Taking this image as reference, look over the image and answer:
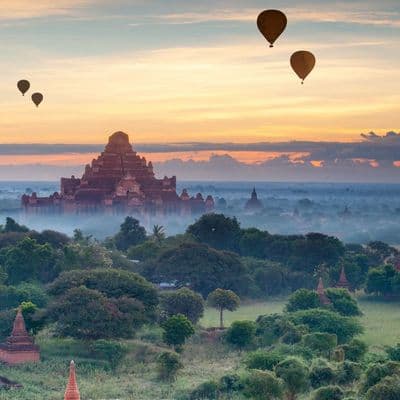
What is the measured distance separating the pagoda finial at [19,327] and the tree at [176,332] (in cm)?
550

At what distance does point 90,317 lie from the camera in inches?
2030

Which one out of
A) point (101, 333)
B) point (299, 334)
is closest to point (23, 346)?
point (101, 333)

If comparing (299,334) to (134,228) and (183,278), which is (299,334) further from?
(134,228)

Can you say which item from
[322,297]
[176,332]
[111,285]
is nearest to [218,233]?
[322,297]

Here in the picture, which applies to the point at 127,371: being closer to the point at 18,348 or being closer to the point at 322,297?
the point at 18,348

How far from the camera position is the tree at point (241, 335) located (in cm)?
5331

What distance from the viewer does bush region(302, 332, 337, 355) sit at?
50344 mm

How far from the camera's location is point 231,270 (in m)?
71.2

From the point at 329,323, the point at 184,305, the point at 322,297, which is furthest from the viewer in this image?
the point at 322,297

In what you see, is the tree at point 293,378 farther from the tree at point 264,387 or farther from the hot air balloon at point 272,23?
the hot air balloon at point 272,23

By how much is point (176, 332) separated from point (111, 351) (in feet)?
11.9

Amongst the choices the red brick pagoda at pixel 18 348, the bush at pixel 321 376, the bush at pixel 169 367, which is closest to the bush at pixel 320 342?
the bush at pixel 169 367

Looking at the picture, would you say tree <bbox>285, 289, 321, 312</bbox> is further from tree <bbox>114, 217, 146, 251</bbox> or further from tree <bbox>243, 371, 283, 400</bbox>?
tree <bbox>114, 217, 146, 251</bbox>

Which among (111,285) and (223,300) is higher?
(111,285)
